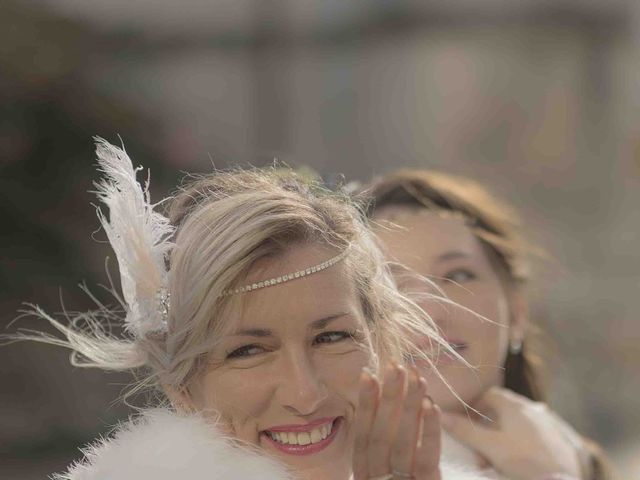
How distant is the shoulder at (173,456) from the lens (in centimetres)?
141

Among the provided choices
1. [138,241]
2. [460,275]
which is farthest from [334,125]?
[138,241]

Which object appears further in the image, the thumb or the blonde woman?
the thumb

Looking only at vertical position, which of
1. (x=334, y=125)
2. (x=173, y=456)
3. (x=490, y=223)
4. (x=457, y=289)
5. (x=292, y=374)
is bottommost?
(x=173, y=456)

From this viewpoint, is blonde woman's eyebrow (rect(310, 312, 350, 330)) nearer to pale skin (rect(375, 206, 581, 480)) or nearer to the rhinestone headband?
the rhinestone headband

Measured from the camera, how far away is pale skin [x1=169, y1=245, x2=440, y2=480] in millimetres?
1396

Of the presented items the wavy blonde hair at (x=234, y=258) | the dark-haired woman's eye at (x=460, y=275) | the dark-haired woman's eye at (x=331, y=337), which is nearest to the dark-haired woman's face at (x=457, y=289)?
the dark-haired woman's eye at (x=460, y=275)

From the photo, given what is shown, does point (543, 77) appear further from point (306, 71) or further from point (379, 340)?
point (379, 340)

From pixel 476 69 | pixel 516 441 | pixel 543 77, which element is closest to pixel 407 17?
pixel 476 69

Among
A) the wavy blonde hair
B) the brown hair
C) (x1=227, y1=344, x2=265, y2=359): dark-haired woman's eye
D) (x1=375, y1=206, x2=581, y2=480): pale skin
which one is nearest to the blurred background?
the brown hair

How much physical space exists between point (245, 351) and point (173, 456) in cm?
18

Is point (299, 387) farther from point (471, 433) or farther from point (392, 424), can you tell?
point (471, 433)

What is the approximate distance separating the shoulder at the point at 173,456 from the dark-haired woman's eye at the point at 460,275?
0.82 m

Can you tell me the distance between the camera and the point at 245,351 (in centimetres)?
148

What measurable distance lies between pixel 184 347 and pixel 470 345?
0.77 meters
